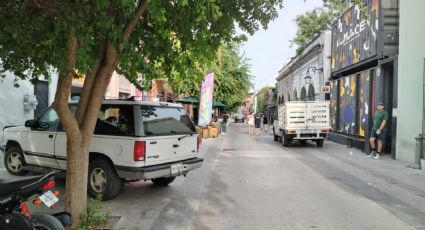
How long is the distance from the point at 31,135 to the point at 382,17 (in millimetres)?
12668

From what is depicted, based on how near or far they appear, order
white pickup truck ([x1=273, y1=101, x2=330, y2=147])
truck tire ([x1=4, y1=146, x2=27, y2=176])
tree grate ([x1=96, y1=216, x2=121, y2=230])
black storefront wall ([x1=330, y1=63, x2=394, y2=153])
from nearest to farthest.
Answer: tree grate ([x1=96, y1=216, x2=121, y2=230]), truck tire ([x1=4, y1=146, x2=27, y2=176]), black storefront wall ([x1=330, y1=63, x2=394, y2=153]), white pickup truck ([x1=273, y1=101, x2=330, y2=147])

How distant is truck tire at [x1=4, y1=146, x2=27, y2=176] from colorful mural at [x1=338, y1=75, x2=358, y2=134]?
1442cm

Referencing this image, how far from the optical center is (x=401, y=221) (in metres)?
6.43

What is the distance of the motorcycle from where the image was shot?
13.3ft

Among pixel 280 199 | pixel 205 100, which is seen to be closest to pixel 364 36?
pixel 205 100

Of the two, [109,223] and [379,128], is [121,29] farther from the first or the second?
[379,128]

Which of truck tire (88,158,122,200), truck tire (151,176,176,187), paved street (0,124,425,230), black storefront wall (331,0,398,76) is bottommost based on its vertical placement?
paved street (0,124,425,230)

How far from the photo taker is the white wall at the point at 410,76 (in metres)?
13.1

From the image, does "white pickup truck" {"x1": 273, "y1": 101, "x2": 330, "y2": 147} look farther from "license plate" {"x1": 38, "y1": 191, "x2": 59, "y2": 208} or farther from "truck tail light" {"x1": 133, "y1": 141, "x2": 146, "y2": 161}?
"license plate" {"x1": 38, "y1": 191, "x2": 59, "y2": 208}

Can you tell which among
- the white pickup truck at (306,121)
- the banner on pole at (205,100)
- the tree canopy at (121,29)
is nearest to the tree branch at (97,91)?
the tree canopy at (121,29)

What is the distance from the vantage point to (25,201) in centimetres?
425

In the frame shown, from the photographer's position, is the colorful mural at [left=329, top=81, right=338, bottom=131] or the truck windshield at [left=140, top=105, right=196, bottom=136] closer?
the truck windshield at [left=140, top=105, right=196, bottom=136]

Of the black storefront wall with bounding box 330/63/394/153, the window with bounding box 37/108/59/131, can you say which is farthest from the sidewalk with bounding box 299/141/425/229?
the window with bounding box 37/108/59/131

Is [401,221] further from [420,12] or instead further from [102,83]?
[420,12]
